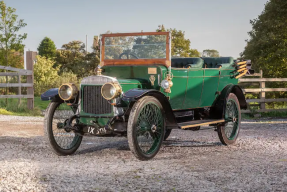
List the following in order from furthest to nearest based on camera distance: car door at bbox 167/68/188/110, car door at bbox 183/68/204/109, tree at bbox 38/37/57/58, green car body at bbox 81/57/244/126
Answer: tree at bbox 38/37/57/58 < car door at bbox 183/68/204/109 < car door at bbox 167/68/188/110 < green car body at bbox 81/57/244/126

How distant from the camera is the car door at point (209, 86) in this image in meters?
7.88

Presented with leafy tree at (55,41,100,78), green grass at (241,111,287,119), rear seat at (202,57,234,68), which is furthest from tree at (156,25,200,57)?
rear seat at (202,57,234,68)

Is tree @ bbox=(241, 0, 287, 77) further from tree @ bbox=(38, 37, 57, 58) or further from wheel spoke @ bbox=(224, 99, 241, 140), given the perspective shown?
tree @ bbox=(38, 37, 57, 58)

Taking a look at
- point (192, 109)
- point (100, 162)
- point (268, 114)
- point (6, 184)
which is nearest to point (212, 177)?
point (100, 162)

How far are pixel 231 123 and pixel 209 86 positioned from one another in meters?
1.01

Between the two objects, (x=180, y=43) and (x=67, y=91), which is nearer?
(x=67, y=91)

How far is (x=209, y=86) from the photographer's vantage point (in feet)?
26.2

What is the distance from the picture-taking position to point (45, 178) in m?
5.13

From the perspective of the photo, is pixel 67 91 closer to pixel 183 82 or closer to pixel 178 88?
pixel 178 88

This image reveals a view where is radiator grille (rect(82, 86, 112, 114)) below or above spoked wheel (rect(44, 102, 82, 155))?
above

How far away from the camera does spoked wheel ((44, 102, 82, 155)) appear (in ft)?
22.1

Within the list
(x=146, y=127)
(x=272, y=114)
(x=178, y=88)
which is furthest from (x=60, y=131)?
(x=272, y=114)

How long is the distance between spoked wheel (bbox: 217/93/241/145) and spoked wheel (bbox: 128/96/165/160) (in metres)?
1.80

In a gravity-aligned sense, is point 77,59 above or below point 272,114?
above
